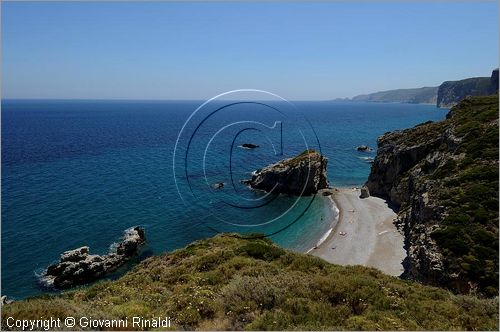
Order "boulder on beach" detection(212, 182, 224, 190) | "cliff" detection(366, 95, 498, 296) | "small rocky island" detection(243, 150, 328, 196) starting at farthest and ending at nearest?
"boulder on beach" detection(212, 182, 224, 190), "small rocky island" detection(243, 150, 328, 196), "cliff" detection(366, 95, 498, 296)

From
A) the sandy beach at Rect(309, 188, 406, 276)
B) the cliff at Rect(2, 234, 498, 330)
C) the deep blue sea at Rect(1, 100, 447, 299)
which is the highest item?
the cliff at Rect(2, 234, 498, 330)

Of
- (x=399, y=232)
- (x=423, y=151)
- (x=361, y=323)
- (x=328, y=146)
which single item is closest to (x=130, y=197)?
(x=399, y=232)

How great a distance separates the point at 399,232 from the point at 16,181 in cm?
6977

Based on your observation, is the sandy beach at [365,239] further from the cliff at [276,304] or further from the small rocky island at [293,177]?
the cliff at [276,304]

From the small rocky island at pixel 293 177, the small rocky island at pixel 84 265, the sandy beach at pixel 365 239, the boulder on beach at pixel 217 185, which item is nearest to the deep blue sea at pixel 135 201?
the boulder on beach at pixel 217 185

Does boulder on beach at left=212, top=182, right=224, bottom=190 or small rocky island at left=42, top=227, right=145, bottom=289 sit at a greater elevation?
boulder on beach at left=212, top=182, right=224, bottom=190

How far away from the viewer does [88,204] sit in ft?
193

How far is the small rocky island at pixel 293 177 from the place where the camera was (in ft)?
222

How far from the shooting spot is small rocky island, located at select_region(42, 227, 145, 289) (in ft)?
123

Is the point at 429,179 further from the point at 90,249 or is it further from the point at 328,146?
the point at 328,146

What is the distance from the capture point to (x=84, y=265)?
39.0 m

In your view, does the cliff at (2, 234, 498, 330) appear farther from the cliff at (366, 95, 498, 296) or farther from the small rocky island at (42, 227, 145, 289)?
the small rocky island at (42, 227, 145, 289)

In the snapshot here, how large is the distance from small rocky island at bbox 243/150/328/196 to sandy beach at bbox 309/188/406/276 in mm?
7870

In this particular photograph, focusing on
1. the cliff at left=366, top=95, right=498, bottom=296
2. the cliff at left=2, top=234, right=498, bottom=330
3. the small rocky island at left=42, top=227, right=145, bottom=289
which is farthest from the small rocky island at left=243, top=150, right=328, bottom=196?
the cliff at left=2, top=234, right=498, bottom=330
